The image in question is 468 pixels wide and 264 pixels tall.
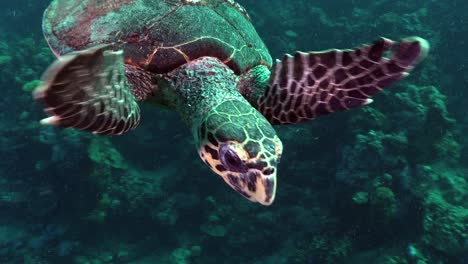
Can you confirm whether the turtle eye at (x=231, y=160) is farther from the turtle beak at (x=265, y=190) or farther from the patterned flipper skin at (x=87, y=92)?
the patterned flipper skin at (x=87, y=92)

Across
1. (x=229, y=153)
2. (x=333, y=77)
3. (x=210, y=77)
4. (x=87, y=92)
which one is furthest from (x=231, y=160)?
(x=333, y=77)

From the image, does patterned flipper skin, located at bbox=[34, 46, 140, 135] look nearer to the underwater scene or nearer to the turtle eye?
the underwater scene

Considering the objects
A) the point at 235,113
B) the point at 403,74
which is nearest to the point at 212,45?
the point at 235,113

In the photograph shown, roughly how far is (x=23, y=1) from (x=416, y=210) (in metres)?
17.0

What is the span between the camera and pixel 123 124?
267 centimetres

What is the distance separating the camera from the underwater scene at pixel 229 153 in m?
2.89

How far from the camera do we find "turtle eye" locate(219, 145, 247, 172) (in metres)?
2.44

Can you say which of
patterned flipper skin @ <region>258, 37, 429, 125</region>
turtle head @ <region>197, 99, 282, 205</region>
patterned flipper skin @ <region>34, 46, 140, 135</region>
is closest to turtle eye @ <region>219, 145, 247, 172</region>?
turtle head @ <region>197, 99, 282, 205</region>

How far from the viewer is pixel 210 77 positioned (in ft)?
10.1

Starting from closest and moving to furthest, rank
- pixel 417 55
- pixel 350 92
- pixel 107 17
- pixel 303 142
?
pixel 417 55, pixel 350 92, pixel 107 17, pixel 303 142

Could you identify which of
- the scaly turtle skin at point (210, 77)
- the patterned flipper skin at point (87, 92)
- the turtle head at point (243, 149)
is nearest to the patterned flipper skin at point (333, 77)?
the scaly turtle skin at point (210, 77)

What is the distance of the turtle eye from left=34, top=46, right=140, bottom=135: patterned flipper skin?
0.76 meters

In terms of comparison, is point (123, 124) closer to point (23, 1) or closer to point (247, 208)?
point (247, 208)

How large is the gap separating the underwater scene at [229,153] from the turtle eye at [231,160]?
0.01m
